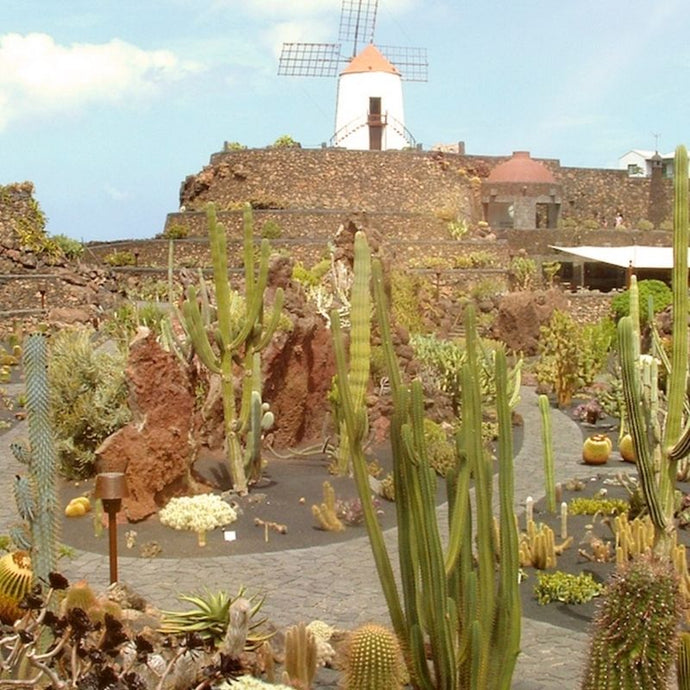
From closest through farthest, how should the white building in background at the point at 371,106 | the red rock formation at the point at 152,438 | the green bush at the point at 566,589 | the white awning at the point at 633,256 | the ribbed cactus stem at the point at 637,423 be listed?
the ribbed cactus stem at the point at 637,423
the green bush at the point at 566,589
the red rock formation at the point at 152,438
the white awning at the point at 633,256
the white building in background at the point at 371,106

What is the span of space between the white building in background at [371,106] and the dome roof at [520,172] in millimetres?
4647

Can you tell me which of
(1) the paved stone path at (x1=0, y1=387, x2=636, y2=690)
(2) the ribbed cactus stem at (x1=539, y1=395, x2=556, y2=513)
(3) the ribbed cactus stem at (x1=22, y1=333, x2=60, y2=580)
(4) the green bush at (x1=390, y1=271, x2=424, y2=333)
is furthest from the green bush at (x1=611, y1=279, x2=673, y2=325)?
(3) the ribbed cactus stem at (x1=22, y1=333, x2=60, y2=580)

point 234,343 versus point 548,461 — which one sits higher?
point 234,343

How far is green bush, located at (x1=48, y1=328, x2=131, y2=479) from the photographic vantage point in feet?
39.6

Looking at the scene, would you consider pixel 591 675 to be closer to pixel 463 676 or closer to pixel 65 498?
pixel 463 676

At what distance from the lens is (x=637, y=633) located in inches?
211

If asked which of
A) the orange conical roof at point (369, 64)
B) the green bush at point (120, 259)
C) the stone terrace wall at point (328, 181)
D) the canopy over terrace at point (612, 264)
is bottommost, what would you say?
the canopy over terrace at point (612, 264)

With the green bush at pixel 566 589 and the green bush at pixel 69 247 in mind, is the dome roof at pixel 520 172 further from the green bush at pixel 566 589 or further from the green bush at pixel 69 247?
the green bush at pixel 566 589

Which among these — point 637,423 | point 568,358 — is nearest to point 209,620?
point 637,423

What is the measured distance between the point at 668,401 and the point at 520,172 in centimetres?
3175

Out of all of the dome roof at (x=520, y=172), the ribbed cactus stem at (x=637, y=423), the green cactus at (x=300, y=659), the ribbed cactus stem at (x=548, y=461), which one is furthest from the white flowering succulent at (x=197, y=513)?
the dome roof at (x=520, y=172)

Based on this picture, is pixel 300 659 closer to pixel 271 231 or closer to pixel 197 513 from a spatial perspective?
pixel 197 513

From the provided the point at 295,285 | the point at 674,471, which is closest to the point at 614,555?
the point at 674,471

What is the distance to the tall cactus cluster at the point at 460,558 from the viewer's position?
5.81 meters
